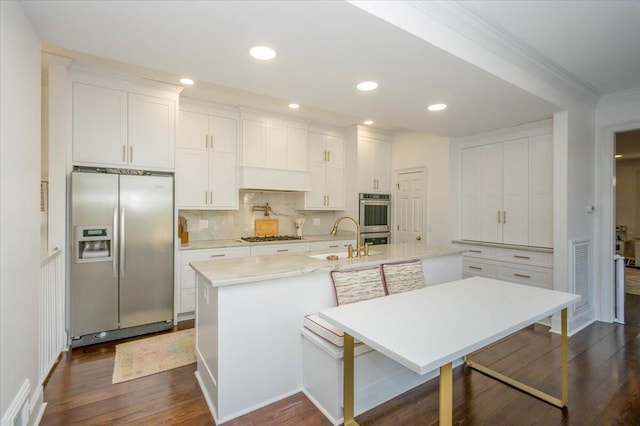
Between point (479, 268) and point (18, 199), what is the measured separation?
4.60 metres

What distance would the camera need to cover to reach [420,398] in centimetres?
218

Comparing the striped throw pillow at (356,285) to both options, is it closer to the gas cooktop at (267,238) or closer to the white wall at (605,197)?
the gas cooktop at (267,238)

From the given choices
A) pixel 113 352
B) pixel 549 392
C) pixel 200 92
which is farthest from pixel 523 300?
pixel 200 92

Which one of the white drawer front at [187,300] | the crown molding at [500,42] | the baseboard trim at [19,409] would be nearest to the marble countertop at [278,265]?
the baseboard trim at [19,409]

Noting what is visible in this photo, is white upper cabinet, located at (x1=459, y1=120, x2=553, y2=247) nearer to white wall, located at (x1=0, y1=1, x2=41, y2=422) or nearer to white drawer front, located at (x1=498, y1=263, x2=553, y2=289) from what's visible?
white drawer front, located at (x1=498, y1=263, x2=553, y2=289)

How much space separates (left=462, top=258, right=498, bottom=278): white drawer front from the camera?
13.3ft

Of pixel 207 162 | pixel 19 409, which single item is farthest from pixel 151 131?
pixel 19 409

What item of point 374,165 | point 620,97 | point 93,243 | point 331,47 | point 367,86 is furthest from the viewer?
point 374,165

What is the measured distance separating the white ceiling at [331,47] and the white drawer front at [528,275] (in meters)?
1.82

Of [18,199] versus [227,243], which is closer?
[18,199]

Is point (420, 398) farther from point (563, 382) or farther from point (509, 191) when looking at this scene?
point (509, 191)

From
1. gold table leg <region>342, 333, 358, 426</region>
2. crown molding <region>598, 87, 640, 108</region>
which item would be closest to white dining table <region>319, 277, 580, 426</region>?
gold table leg <region>342, 333, 358, 426</region>

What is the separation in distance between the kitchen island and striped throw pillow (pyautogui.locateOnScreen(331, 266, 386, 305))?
8 cm

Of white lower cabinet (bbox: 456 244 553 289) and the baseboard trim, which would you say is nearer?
the baseboard trim
